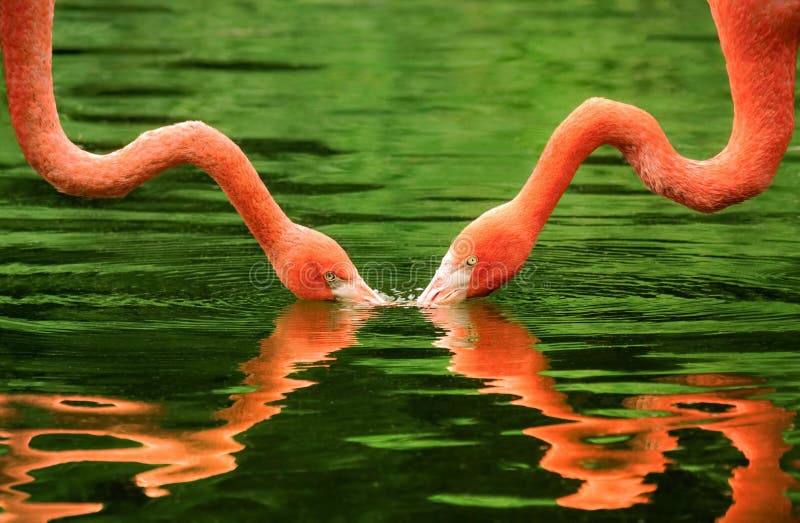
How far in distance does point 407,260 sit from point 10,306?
7.88ft

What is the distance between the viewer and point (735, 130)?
8.03 m

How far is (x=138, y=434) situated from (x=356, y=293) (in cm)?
268

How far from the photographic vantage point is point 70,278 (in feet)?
28.2

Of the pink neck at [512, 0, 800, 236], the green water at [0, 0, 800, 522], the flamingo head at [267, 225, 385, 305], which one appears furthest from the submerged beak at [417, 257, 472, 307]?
the pink neck at [512, 0, 800, 236]

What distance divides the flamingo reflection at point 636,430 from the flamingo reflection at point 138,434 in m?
0.84

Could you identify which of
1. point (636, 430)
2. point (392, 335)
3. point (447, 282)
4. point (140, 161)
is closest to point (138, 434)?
point (636, 430)

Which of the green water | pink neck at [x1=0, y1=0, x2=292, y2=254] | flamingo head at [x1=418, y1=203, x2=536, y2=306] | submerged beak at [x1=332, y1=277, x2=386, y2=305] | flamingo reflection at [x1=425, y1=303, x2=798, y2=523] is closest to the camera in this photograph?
flamingo reflection at [x1=425, y1=303, x2=798, y2=523]

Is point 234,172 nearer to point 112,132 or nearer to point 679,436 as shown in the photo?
point 679,436

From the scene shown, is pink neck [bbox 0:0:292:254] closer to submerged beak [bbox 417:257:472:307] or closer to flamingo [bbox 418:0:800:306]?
submerged beak [bbox 417:257:472:307]

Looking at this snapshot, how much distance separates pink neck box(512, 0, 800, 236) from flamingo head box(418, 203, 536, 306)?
0.35ft

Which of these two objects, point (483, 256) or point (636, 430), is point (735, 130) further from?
point (636, 430)

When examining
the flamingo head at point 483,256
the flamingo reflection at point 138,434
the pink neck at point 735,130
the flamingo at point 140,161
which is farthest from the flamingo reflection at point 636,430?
the pink neck at point 735,130

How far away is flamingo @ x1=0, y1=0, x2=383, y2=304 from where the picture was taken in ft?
25.4

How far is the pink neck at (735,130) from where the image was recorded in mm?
7781
